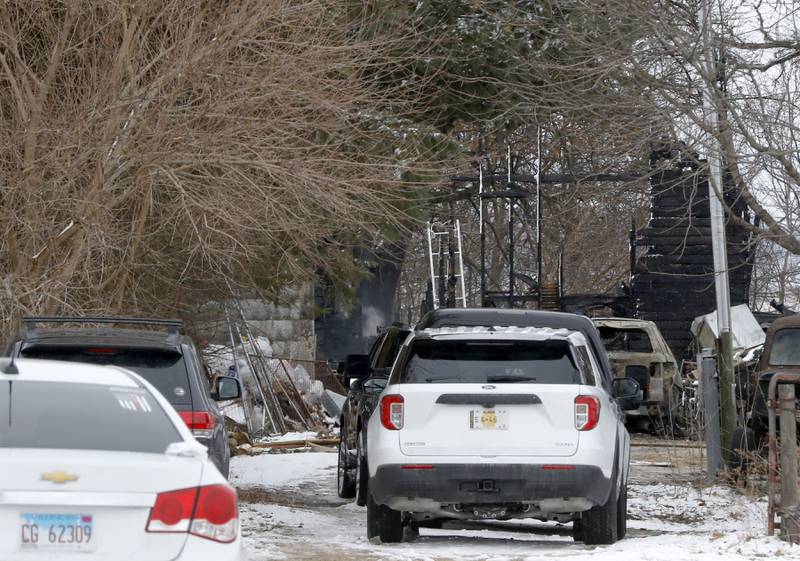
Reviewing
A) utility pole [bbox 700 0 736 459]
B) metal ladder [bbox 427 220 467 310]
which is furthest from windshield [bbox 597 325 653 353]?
utility pole [bbox 700 0 736 459]

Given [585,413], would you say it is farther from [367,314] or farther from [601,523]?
[367,314]

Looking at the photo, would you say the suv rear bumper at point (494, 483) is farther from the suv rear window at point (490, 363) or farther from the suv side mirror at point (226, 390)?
the suv side mirror at point (226, 390)

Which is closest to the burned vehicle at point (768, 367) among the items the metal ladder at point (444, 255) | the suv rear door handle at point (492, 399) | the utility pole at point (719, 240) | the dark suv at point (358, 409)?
the utility pole at point (719, 240)

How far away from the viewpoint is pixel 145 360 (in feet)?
33.6

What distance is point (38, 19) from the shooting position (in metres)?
15.6

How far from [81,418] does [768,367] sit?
426 inches

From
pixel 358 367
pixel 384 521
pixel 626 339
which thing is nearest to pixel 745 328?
pixel 626 339

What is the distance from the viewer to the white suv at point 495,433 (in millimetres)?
10633

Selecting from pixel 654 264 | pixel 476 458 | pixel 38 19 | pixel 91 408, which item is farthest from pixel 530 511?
pixel 654 264

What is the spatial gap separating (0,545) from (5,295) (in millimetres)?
8369

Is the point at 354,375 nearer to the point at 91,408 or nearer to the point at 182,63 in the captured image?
the point at 182,63

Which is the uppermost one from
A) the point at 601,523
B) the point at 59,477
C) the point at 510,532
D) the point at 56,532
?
the point at 59,477

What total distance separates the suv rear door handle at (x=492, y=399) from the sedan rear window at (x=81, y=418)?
14.0 ft

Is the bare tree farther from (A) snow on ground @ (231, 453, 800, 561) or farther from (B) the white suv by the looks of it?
(B) the white suv
